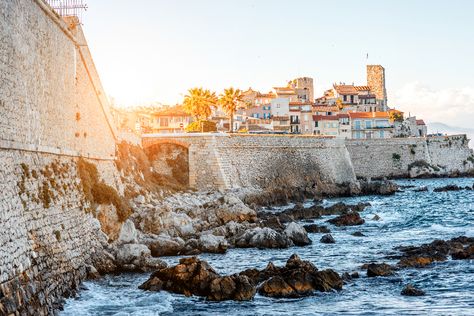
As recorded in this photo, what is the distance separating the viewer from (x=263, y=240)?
29297 millimetres

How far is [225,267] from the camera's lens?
2403 centimetres

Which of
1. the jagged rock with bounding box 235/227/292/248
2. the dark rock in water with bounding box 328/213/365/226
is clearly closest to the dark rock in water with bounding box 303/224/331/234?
the dark rock in water with bounding box 328/213/365/226

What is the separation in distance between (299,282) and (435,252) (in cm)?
919

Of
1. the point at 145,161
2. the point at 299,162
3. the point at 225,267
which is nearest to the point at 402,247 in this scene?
the point at 225,267

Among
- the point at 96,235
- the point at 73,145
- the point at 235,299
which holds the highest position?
the point at 73,145

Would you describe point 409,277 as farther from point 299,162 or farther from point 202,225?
point 299,162

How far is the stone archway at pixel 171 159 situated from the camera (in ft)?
170

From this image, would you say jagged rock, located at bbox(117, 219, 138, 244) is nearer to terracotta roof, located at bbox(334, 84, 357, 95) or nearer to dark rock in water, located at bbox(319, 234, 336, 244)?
dark rock in water, located at bbox(319, 234, 336, 244)

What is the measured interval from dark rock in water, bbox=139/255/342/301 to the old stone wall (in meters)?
64.7

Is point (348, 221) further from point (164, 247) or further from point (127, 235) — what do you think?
point (127, 235)

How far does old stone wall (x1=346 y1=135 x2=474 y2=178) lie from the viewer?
8381cm

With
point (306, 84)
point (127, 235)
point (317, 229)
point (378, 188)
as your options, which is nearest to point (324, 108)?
point (306, 84)

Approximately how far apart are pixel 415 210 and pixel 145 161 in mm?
22740

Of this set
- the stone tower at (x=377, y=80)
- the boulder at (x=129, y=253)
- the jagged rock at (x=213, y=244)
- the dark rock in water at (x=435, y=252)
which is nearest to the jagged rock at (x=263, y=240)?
the jagged rock at (x=213, y=244)
